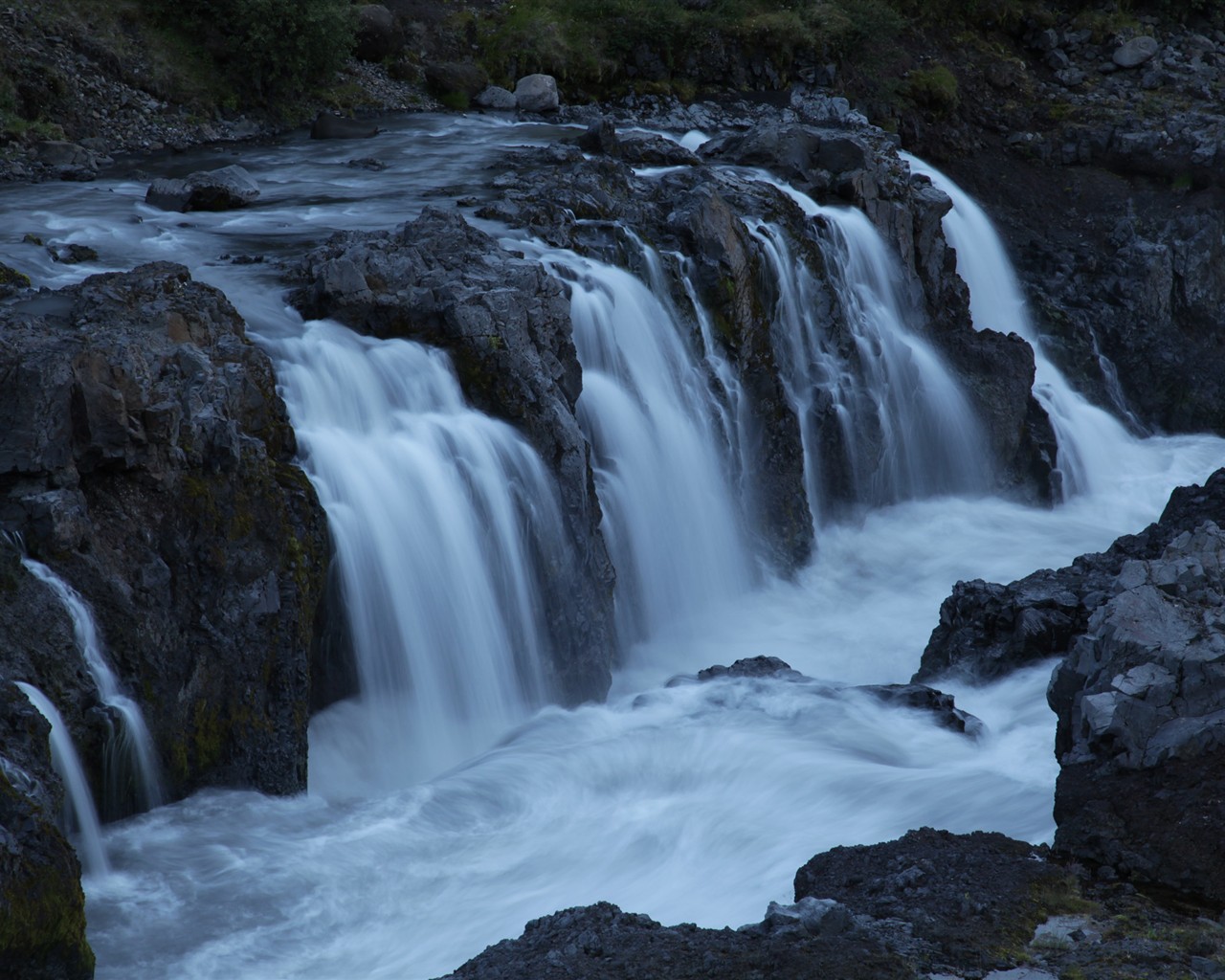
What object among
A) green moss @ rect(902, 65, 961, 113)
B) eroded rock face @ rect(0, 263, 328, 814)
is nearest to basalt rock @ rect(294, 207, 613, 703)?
eroded rock face @ rect(0, 263, 328, 814)

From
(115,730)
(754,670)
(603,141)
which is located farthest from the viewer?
(603,141)

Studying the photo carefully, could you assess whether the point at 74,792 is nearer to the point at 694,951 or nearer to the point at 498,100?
the point at 694,951

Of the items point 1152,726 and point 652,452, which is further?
point 652,452

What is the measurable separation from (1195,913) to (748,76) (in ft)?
97.0

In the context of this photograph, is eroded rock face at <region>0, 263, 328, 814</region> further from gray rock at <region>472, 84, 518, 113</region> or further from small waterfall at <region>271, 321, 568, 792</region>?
gray rock at <region>472, 84, 518, 113</region>

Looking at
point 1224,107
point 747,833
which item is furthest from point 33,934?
point 1224,107

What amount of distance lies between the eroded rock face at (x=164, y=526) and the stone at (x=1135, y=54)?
29244mm

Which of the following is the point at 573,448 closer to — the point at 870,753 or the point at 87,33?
the point at 870,753

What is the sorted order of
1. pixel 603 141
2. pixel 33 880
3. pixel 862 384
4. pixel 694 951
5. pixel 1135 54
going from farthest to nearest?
pixel 1135 54, pixel 603 141, pixel 862 384, pixel 33 880, pixel 694 951

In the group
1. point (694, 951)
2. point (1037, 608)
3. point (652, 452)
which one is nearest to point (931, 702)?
point (1037, 608)

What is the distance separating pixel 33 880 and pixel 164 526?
3560 millimetres

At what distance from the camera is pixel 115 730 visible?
33.3 feet

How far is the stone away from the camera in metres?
34.5

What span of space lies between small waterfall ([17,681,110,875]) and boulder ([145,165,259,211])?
39.3 feet
